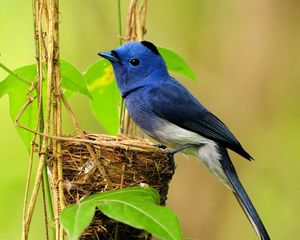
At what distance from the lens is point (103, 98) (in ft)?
11.0

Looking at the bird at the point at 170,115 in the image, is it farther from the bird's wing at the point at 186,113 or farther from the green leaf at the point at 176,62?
the green leaf at the point at 176,62

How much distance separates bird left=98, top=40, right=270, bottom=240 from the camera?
3.56m

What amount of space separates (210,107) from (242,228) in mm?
1186

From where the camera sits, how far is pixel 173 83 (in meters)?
3.94

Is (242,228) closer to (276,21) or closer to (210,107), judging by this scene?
(210,107)

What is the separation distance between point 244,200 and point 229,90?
8.81 feet

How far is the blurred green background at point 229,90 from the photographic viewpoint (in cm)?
577

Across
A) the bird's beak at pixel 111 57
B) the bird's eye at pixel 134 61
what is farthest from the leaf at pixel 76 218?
the bird's eye at pixel 134 61

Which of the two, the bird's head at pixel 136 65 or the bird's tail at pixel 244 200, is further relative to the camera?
the bird's head at pixel 136 65

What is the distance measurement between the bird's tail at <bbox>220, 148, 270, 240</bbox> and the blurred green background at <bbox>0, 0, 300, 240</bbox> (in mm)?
2033

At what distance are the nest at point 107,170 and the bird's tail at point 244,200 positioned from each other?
0.64m

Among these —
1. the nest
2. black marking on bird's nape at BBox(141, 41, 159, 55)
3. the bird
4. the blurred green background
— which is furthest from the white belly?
the blurred green background

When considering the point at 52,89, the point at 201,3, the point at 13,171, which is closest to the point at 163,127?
the point at 52,89

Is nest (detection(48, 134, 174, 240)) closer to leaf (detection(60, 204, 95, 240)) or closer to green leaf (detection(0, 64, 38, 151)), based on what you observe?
green leaf (detection(0, 64, 38, 151))
